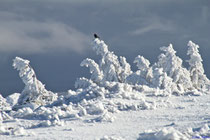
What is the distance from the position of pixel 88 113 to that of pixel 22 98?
19.3 meters

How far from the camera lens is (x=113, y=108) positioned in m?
24.0

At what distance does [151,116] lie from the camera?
71.5ft

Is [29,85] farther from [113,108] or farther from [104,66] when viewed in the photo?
[113,108]

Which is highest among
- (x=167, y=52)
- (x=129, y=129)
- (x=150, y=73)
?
(x=167, y=52)

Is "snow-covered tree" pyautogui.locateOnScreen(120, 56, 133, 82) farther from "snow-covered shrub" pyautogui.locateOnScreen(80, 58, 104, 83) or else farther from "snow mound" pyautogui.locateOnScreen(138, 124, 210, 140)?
Result: "snow mound" pyautogui.locateOnScreen(138, 124, 210, 140)

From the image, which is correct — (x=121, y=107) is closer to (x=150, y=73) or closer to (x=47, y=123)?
(x=47, y=123)

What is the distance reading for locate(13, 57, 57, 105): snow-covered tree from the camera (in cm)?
3953

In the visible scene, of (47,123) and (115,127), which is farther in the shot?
(47,123)

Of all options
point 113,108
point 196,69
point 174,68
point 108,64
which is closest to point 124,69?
point 108,64

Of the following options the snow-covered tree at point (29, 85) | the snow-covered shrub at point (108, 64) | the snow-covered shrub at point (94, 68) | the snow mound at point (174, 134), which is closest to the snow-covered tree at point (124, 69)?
the snow-covered shrub at point (108, 64)

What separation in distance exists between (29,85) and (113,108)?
1901 centimetres

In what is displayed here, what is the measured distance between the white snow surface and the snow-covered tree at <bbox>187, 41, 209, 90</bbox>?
16 centimetres

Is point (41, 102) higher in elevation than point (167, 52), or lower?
lower

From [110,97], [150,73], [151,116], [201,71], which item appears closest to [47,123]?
[151,116]
